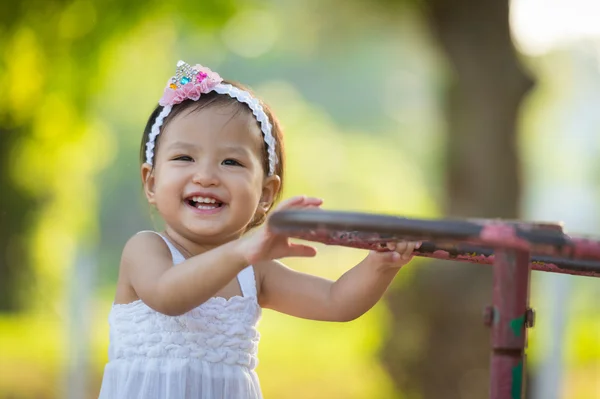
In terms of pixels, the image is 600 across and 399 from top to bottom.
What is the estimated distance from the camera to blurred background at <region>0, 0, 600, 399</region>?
16.6 feet

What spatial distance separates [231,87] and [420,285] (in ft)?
10.9

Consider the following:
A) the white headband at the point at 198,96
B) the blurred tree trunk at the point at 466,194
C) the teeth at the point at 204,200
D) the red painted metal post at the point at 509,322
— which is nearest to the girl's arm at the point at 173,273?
the teeth at the point at 204,200

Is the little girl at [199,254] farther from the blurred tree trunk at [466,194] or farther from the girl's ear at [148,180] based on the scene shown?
the blurred tree trunk at [466,194]

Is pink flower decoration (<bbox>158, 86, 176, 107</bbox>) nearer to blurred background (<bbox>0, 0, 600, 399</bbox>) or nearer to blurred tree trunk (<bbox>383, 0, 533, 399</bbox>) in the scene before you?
blurred background (<bbox>0, 0, 600, 399</bbox>)

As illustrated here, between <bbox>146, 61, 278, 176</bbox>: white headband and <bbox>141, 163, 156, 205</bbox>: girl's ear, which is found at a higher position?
<bbox>146, 61, 278, 176</bbox>: white headband

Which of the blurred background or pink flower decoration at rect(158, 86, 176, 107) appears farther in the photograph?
the blurred background

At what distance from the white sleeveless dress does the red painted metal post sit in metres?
0.69

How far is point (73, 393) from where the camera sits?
5.74 metres

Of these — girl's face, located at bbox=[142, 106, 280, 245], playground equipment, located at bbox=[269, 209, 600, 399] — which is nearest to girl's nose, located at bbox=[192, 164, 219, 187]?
girl's face, located at bbox=[142, 106, 280, 245]

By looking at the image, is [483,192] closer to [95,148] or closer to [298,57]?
[95,148]

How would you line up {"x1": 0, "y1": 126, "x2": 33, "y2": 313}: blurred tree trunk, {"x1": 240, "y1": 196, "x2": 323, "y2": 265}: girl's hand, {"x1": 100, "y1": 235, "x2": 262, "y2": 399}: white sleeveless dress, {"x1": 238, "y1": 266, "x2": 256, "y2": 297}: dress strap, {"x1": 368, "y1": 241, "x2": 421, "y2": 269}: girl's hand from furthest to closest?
{"x1": 0, "y1": 126, "x2": 33, "y2": 313}: blurred tree trunk < {"x1": 238, "y1": 266, "x2": 256, "y2": 297}: dress strap < {"x1": 100, "y1": 235, "x2": 262, "y2": 399}: white sleeveless dress < {"x1": 368, "y1": 241, "x2": 421, "y2": 269}: girl's hand < {"x1": 240, "y1": 196, "x2": 323, "y2": 265}: girl's hand

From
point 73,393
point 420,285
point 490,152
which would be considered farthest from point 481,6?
point 73,393

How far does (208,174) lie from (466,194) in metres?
3.61

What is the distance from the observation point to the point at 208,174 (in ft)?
5.55
